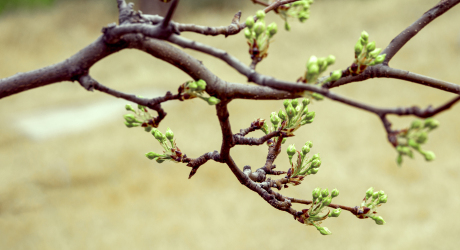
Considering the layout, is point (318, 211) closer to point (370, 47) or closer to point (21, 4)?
point (370, 47)

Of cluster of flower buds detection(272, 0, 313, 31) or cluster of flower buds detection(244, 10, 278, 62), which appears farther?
cluster of flower buds detection(272, 0, 313, 31)

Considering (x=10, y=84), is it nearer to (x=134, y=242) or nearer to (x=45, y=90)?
(x=134, y=242)

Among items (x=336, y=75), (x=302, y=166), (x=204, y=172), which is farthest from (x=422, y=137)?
(x=204, y=172)

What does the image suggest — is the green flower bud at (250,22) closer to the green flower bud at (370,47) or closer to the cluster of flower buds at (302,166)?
the green flower bud at (370,47)

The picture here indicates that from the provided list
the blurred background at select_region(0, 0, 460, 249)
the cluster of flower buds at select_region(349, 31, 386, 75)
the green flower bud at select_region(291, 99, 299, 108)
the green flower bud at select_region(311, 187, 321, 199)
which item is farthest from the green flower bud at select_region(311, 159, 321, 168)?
the blurred background at select_region(0, 0, 460, 249)

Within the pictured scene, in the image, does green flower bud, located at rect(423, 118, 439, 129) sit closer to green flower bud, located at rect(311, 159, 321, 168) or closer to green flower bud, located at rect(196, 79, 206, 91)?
green flower bud, located at rect(196, 79, 206, 91)

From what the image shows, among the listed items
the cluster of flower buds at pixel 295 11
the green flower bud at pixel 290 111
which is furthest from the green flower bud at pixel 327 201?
the cluster of flower buds at pixel 295 11
